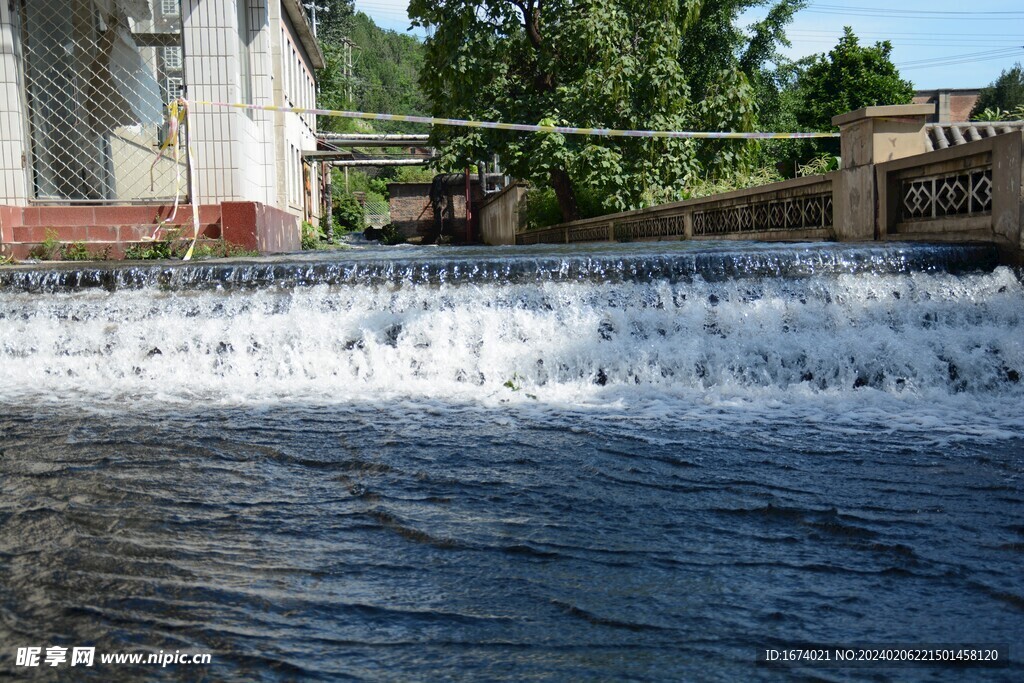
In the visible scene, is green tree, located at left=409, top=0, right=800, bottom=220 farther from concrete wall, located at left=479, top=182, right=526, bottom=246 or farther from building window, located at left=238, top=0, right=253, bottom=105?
building window, located at left=238, top=0, right=253, bottom=105

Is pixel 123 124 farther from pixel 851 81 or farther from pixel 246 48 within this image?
pixel 851 81

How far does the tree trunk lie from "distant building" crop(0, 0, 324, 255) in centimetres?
684

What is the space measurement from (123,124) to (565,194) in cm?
994

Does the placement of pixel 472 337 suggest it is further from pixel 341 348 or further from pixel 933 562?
pixel 933 562

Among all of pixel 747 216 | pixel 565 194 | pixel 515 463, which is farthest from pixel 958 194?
pixel 565 194

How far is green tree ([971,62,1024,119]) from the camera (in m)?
45.6

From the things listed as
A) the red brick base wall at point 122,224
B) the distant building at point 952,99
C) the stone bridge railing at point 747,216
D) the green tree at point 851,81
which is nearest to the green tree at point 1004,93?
the distant building at point 952,99

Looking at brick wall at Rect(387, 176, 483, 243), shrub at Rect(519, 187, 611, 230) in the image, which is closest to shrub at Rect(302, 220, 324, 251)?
shrub at Rect(519, 187, 611, 230)

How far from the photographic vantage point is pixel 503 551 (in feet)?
9.66

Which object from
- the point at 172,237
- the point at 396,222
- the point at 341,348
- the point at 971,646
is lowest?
the point at 971,646

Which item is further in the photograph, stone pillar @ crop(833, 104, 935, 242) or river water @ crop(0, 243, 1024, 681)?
stone pillar @ crop(833, 104, 935, 242)

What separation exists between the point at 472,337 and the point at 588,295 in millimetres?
994

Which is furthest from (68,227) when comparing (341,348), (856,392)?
(856,392)

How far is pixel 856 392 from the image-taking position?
6059 mm
